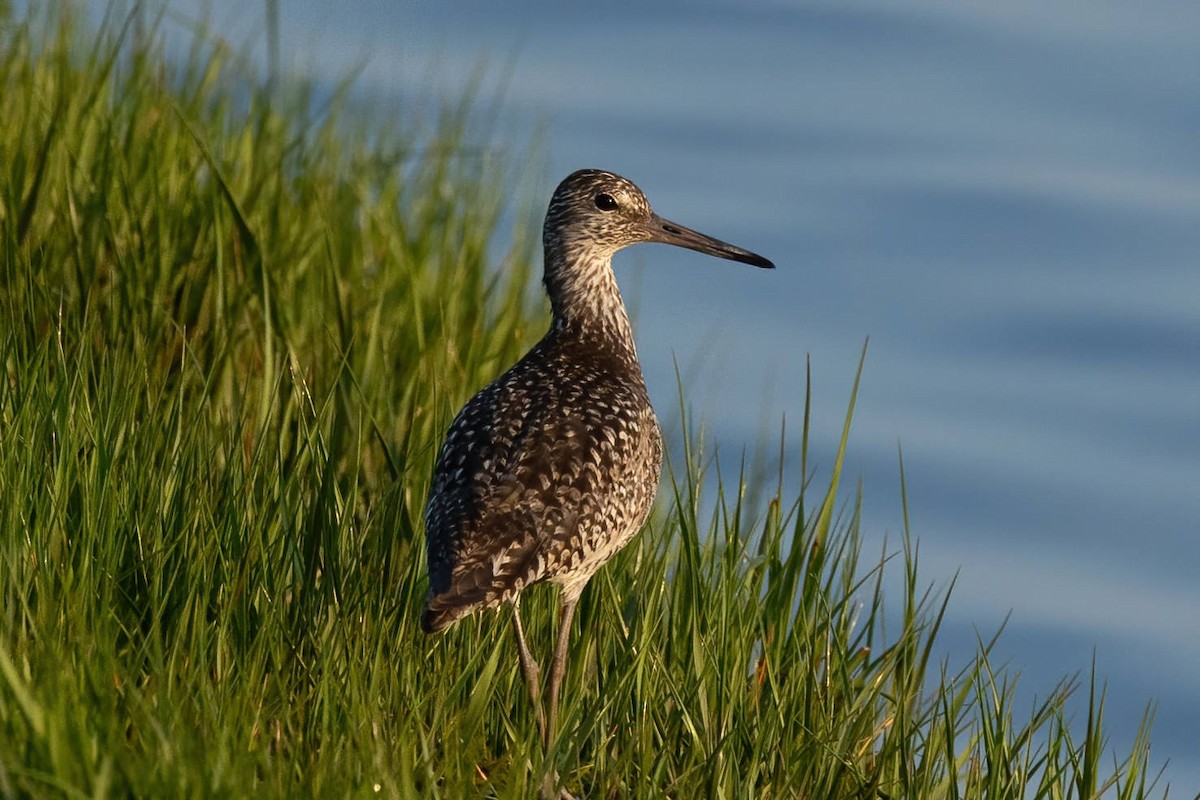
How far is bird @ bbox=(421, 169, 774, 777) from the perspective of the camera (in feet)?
18.5

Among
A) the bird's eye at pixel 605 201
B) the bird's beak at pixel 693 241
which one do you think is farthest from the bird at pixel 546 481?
the bird's beak at pixel 693 241

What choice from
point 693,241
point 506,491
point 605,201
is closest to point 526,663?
point 506,491

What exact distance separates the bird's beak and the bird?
1.99 ft

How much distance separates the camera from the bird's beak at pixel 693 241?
752 centimetres

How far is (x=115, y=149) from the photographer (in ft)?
25.7

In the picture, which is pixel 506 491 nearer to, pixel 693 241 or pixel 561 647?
pixel 561 647

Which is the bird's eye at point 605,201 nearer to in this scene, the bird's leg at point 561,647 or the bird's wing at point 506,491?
the bird's wing at point 506,491

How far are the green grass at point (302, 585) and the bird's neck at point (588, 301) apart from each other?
1.93ft

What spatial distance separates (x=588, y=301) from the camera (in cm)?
710

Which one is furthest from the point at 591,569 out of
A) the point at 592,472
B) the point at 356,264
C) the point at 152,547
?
the point at 356,264

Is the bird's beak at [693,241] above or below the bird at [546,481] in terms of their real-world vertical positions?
above

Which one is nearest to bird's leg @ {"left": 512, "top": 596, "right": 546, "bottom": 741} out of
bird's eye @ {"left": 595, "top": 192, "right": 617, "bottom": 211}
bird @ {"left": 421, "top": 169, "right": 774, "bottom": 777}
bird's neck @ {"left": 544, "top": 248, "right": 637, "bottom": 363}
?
bird @ {"left": 421, "top": 169, "right": 774, "bottom": 777}

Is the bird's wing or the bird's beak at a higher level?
the bird's beak

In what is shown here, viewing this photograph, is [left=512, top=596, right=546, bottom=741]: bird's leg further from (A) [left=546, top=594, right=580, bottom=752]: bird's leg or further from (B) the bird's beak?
(B) the bird's beak
